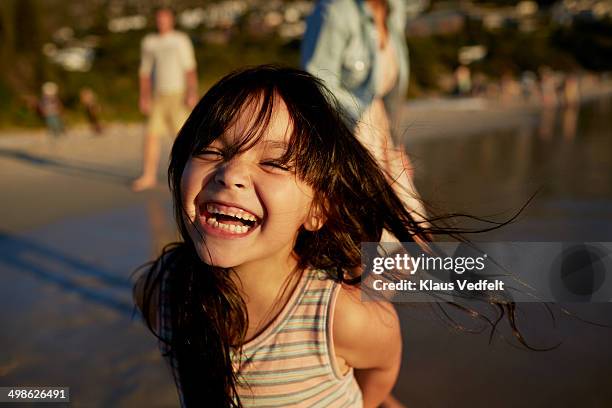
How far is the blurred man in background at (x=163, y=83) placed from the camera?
616 centimetres

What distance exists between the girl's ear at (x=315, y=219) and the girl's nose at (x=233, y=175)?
0.25 m

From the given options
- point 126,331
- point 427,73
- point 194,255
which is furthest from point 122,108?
point 427,73

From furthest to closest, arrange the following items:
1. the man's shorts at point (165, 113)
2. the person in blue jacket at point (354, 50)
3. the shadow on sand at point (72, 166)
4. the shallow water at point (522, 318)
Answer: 1. the shadow on sand at point (72, 166)
2. the man's shorts at point (165, 113)
3. the person in blue jacket at point (354, 50)
4. the shallow water at point (522, 318)

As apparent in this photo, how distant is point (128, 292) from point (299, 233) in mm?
1895

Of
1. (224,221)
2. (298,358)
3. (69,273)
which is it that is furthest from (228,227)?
(69,273)

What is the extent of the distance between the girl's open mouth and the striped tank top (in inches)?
9.8

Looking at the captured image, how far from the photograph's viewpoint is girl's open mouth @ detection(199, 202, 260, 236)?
1.33m

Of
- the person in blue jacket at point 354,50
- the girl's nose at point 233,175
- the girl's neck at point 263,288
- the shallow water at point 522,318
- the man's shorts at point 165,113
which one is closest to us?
the girl's nose at point 233,175

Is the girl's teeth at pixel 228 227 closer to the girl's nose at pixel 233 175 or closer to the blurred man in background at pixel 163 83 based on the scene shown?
the girl's nose at pixel 233 175

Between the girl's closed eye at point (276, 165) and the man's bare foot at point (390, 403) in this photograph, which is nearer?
the girl's closed eye at point (276, 165)

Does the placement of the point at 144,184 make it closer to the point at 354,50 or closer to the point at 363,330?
the point at 354,50

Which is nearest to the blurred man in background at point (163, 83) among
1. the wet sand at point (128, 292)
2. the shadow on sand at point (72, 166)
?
the wet sand at point (128, 292)

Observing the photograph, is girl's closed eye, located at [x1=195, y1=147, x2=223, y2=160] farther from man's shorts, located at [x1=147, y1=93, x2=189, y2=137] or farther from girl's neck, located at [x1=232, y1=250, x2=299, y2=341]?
man's shorts, located at [x1=147, y1=93, x2=189, y2=137]

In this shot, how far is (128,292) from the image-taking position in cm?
321
